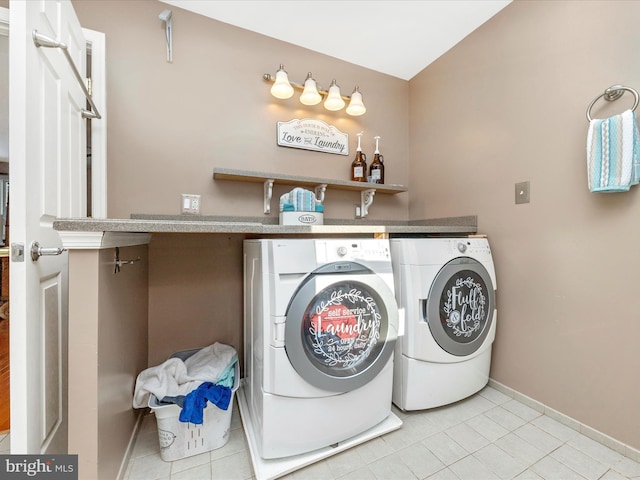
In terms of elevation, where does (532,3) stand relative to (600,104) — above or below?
above

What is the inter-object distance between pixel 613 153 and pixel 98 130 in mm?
2546

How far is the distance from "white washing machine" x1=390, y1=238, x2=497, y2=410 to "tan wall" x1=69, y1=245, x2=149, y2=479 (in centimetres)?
123

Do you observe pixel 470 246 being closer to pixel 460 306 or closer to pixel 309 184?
pixel 460 306

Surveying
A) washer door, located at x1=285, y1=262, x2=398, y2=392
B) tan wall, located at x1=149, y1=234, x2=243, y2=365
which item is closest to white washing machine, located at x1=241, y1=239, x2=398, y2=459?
washer door, located at x1=285, y1=262, x2=398, y2=392

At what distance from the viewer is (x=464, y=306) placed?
1.53 meters

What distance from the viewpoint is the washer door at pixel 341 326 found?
1.10m

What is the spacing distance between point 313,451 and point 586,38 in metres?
2.34

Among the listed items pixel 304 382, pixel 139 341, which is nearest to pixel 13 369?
pixel 139 341

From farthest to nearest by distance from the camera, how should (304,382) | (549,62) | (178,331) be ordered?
(178,331), (549,62), (304,382)

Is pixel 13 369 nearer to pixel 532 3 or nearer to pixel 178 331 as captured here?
pixel 178 331

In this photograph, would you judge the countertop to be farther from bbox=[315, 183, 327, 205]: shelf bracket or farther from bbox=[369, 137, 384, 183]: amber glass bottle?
bbox=[369, 137, 384, 183]: amber glass bottle

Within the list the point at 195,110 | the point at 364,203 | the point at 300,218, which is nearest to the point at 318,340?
the point at 300,218

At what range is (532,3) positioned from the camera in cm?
157

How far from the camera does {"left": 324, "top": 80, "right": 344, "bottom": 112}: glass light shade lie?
207 cm
